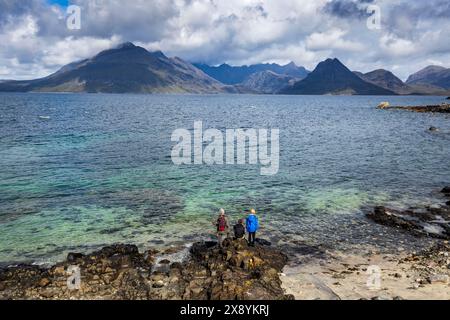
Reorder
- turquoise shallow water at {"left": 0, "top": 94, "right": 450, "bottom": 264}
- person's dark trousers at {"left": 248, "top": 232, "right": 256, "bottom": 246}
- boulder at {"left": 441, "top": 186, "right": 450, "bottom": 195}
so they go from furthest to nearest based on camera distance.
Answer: boulder at {"left": 441, "top": 186, "right": 450, "bottom": 195}, turquoise shallow water at {"left": 0, "top": 94, "right": 450, "bottom": 264}, person's dark trousers at {"left": 248, "top": 232, "right": 256, "bottom": 246}

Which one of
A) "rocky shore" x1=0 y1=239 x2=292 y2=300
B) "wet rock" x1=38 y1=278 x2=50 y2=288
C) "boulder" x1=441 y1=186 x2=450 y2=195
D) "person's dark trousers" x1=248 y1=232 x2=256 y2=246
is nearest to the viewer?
"rocky shore" x1=0 y1=239 x2=292 y2=300

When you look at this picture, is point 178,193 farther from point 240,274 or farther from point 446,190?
point 446,190

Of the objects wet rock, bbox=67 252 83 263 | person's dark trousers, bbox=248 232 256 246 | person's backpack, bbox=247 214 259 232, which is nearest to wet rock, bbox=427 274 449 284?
person's backpack, bbox=247 214 259 232

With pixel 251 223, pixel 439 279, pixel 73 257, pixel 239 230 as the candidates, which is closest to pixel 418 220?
pixel 439 279

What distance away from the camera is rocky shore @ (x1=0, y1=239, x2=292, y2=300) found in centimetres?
1938

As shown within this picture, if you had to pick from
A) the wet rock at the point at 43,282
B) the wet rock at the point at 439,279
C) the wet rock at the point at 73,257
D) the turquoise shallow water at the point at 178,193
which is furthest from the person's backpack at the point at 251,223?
the wet rock at the point at 43,282

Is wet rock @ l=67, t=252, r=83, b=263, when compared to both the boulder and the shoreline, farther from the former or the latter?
the boulder

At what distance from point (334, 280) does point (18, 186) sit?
35978 mm

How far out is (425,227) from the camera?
30969 mm

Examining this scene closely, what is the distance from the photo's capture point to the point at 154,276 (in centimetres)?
2141

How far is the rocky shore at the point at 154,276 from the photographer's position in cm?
1938

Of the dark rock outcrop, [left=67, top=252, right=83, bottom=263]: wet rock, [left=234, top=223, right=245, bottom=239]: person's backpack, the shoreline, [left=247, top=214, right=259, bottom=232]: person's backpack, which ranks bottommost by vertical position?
the shoreline
